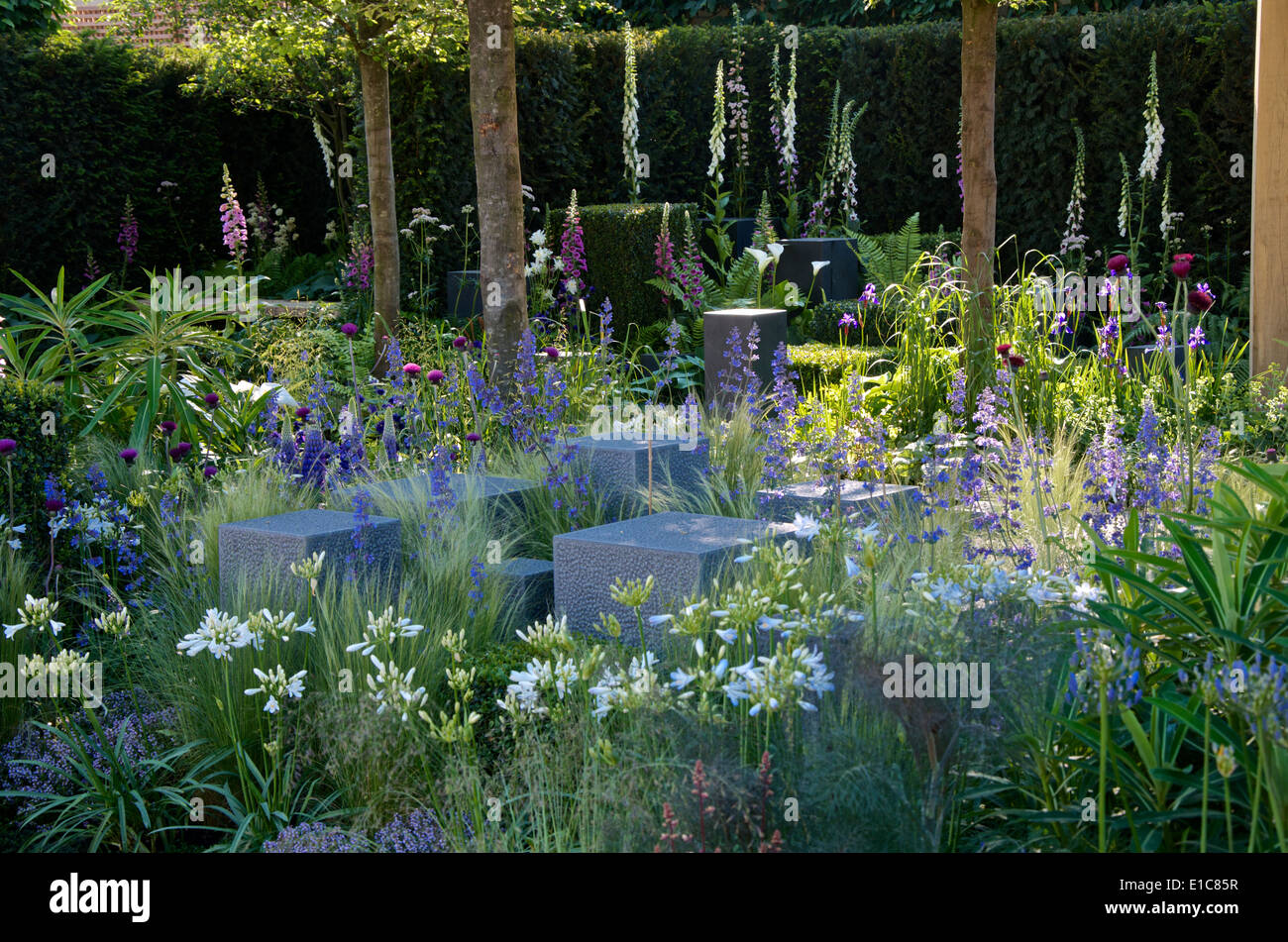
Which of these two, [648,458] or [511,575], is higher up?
[648,458]

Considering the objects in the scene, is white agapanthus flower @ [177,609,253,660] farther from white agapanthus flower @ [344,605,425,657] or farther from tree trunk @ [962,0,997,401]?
tree trunk @ [962,0,997,401]

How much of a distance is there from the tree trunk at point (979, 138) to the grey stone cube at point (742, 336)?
3.61ft

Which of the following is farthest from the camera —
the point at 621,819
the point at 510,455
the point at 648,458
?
the point at 510,455

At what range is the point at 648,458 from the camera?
13.8 ft

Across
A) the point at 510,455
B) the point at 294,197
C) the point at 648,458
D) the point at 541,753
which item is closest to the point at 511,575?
the point at 648,458

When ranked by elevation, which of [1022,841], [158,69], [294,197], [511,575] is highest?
[158,69]

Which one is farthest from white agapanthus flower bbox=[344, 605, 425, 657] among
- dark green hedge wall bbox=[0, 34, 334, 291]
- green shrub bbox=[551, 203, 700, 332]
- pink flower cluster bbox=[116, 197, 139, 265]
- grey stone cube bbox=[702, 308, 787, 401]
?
dark green hedge wall bbox=[0, 34, 334, 291]

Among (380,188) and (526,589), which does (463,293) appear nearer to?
(380,188)

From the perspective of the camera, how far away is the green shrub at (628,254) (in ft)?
29.3

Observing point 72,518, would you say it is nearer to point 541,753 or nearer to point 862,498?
point 541,753

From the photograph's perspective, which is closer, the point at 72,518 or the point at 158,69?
the point at 72,518

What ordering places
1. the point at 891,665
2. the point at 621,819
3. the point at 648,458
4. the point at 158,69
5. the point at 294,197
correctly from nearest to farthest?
the point at 621,819 < the point at 891,665 < the point at 648,458 < the point at 158,69 < the point at 294,197

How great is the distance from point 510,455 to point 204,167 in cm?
875

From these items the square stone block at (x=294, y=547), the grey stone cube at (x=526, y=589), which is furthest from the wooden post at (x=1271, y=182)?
the square stone block at (x=294, y=547)
